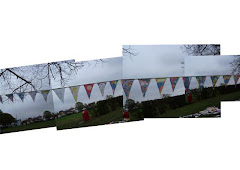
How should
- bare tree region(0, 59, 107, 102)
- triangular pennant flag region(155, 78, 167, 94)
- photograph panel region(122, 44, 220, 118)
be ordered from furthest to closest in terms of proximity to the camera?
triangular pennant flag region(155, 78, 167, 94) → photograph panel region(122, 44, 220, 118) → bare tree region(0, 59, 107, 102)

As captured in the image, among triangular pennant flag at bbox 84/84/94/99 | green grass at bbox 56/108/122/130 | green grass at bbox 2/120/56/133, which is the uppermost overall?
triangular pennant flag at bbox 84/84/94/99

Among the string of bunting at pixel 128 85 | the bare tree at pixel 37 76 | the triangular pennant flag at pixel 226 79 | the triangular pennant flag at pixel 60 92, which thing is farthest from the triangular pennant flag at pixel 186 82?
the triangular pennant flag at pixel 60 92

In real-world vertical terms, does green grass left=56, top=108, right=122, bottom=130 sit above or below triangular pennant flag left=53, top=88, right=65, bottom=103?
below

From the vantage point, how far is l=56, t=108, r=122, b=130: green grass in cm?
727

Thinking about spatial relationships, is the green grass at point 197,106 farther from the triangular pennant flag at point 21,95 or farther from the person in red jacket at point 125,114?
the triangular pennant flag at point 21,95

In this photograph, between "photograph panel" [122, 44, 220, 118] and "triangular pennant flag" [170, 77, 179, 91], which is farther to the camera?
"triangular pennant flag" [170, 77, 179, 91]

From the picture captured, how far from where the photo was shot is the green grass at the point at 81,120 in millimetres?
7273

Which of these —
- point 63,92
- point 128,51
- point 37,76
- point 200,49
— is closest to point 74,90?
point 63,92

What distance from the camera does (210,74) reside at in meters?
7.41

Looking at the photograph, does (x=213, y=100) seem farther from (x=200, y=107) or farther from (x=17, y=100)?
(x=17, y=100)

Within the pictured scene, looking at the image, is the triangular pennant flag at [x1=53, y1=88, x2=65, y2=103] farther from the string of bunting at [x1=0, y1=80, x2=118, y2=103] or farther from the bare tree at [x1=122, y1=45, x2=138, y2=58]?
the bare tree at [x1=122, y1=45, x2=138, y2=58]

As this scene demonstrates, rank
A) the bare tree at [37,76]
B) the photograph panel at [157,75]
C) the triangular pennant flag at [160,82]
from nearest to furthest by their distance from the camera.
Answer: the bare tree at [37,76]
the photograph panel at [157,75]
the triangular pennant flag at [160,82]

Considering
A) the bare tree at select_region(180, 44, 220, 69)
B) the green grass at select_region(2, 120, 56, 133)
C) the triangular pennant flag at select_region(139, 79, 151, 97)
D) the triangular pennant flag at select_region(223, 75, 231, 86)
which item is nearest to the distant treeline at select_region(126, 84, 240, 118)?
the triangular pennant flag at select_region(223, 75, 231, 86)

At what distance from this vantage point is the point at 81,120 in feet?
24.3
